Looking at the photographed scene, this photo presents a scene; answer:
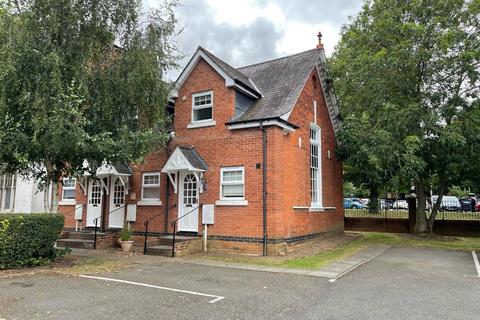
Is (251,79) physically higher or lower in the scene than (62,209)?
higher

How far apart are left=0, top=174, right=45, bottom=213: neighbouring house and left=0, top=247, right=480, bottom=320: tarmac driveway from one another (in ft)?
46.3

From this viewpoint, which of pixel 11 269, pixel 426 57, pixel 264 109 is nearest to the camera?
pixel 11 269

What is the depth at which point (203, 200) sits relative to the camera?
14547 mm

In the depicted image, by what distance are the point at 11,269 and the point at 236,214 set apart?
7.12 m

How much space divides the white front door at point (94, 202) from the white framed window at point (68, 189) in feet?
4.99

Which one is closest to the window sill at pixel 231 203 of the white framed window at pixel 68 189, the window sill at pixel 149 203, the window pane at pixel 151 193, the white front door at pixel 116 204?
the window sill at pixel 149 203

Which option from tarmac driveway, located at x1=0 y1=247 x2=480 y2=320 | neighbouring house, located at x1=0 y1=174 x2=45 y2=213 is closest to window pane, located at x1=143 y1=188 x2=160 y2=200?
tarmac driveway, located at x1=0 y1=247 x2=480 y2=320

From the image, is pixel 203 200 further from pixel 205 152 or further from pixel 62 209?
pixel 62 209

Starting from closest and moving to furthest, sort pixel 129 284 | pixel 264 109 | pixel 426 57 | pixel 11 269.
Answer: pixel 129 284 → pixel 11 269 → pixel 264 109 → pixel 426 57

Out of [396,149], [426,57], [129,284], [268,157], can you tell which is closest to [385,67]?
[426,57]

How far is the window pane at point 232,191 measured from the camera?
13.9 metres

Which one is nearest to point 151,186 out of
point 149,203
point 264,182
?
point 149,203

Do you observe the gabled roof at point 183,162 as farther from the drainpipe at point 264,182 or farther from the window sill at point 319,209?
the window sill at point 319,209

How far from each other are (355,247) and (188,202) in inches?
287
